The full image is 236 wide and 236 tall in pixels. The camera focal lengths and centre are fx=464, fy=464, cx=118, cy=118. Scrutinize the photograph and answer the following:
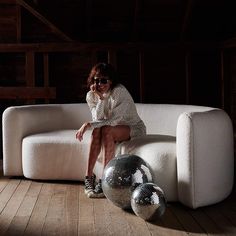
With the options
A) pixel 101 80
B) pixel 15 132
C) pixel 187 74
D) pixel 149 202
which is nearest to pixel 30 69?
pixel 15 132

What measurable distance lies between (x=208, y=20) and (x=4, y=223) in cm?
387

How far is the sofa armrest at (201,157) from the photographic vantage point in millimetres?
3070

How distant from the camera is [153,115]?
4.17 m

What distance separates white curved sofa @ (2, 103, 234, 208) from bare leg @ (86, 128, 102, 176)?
17cm

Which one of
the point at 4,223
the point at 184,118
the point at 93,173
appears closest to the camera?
the point at 4,223

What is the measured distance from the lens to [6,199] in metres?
3.51

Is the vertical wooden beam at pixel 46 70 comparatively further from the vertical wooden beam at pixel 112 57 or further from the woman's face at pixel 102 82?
the woman's face at pixel 102 82

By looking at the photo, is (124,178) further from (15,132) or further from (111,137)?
(15,132)

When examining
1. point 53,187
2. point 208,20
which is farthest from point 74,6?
point 53,187

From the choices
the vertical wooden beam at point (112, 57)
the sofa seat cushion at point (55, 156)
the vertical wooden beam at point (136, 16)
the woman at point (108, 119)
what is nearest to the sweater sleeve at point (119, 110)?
the woman at point (108, 119)

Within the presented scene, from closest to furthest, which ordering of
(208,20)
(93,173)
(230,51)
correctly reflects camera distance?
(93,173) < (230,51) < (208,20)

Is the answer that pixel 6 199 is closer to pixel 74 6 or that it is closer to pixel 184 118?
pixel 184 118

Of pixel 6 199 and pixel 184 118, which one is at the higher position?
pixel 184 118

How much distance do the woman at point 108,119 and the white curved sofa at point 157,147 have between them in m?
0.11
